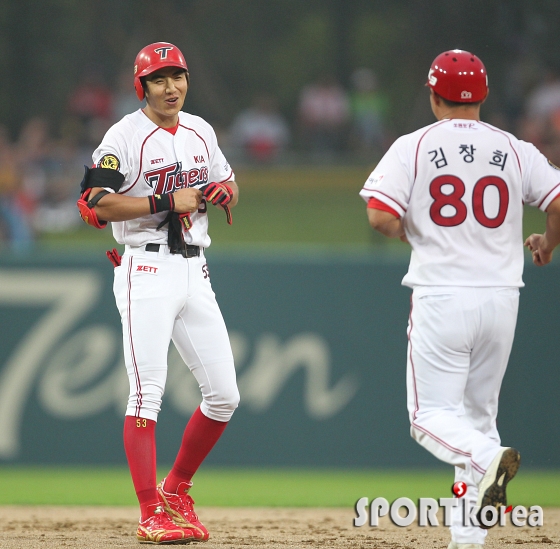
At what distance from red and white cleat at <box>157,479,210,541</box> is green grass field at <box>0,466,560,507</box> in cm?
154

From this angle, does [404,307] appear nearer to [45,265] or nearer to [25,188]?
[45,265]

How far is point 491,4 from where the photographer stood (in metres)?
10.8

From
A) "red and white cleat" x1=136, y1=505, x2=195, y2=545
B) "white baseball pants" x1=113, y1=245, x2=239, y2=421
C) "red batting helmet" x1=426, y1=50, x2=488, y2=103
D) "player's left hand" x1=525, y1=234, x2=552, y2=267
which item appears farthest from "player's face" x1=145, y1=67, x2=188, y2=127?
"red and white cleat" x1=136, y1=505, x2=195, y2=545

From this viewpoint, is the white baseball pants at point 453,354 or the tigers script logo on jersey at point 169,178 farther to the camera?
the tigers script logo on jersey at point 169,178

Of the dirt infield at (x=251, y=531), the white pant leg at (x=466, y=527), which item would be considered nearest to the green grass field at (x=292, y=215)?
the dirt infield at (x=251, y=531)

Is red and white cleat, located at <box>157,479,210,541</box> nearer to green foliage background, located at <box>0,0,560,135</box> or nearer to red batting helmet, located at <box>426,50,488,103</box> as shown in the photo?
red batting helmet, located at <box>426,50,488,103</box>

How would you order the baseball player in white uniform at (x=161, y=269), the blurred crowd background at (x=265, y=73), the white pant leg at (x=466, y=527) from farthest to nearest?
the blurred crowd background at (x=265, y=73)
the baseball player in white uniform at (x=161, y=269)
the white pant leg at (x=466, y=527)

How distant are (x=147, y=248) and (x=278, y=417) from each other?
3.14 meters

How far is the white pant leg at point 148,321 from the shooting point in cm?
434

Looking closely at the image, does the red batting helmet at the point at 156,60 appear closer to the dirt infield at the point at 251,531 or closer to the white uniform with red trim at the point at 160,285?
the white uniform with red trim at the point at 160,285

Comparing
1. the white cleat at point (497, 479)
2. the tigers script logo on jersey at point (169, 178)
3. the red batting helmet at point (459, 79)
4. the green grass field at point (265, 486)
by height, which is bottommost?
the green grass field at point (265, 486)

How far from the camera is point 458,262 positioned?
3.80 meters

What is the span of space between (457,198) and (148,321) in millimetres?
1574

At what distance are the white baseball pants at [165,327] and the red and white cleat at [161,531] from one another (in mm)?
465
